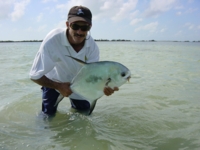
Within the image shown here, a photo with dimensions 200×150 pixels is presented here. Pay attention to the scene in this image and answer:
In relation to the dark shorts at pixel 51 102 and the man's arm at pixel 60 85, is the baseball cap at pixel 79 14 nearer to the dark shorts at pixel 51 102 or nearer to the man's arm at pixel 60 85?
the man's arm at pixel 60 85

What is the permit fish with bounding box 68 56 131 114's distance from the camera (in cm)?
266

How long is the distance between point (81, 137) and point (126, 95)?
2.86 m

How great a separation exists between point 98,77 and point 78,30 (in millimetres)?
758

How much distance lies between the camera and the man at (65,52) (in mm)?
3068

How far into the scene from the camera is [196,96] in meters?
5.70

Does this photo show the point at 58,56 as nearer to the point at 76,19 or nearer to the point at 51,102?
the point at 76,19

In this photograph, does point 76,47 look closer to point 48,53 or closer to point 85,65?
point 48,53

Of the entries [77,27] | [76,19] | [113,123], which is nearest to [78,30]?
[77,27]

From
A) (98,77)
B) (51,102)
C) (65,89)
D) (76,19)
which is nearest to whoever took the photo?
(98,77)

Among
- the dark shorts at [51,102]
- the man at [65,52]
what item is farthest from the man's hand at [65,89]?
the dark shorts at [51,102]

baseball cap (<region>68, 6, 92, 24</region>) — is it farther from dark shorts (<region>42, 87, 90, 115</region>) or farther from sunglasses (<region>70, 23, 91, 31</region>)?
dark shorts (<region>42, 87, 90, 115</region>)

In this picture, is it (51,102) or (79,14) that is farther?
(51,102)

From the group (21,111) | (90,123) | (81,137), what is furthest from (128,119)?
(21,111)

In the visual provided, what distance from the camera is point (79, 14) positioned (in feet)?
9.91
